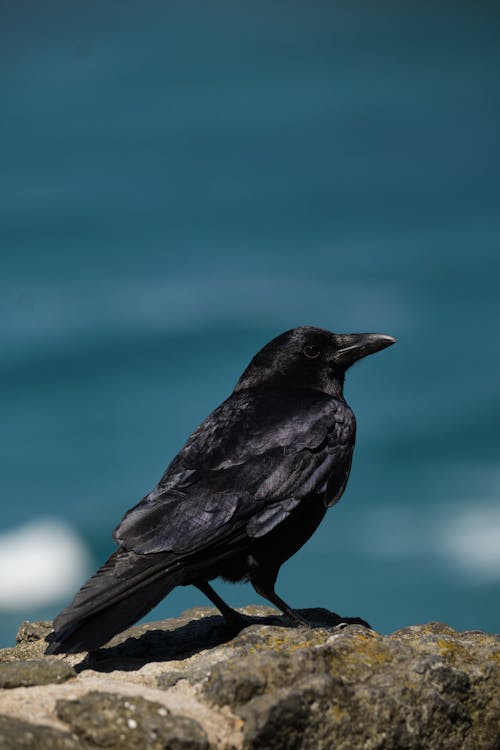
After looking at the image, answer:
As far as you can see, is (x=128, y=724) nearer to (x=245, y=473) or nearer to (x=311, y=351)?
(x=245, y=473)

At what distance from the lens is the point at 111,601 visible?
6.35 meters

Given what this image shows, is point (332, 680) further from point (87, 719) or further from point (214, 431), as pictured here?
Answer: point (214, 431)

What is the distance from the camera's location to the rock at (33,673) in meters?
5.61

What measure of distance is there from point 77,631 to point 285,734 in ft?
5.74

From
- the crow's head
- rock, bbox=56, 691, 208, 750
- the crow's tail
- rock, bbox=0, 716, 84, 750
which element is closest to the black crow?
the crow's tail

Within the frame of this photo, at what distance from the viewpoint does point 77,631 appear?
20.8ft

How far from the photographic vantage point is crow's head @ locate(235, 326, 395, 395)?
8633 mm

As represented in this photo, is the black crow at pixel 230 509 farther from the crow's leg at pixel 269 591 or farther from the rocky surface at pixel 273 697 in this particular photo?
the rocky surface at pixel 273 697

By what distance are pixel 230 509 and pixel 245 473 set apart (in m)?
0.36

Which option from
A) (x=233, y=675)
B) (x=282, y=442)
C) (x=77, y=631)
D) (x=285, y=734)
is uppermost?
(x=282, y=442)

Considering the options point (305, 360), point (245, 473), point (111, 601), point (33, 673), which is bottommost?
point (33, 673)

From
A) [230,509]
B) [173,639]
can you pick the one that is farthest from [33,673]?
[230,509]

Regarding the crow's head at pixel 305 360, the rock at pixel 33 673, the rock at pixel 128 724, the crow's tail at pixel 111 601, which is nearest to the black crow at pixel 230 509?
the crow's tail at pixel 111 601

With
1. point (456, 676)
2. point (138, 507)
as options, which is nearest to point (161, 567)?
point (138, 507)
